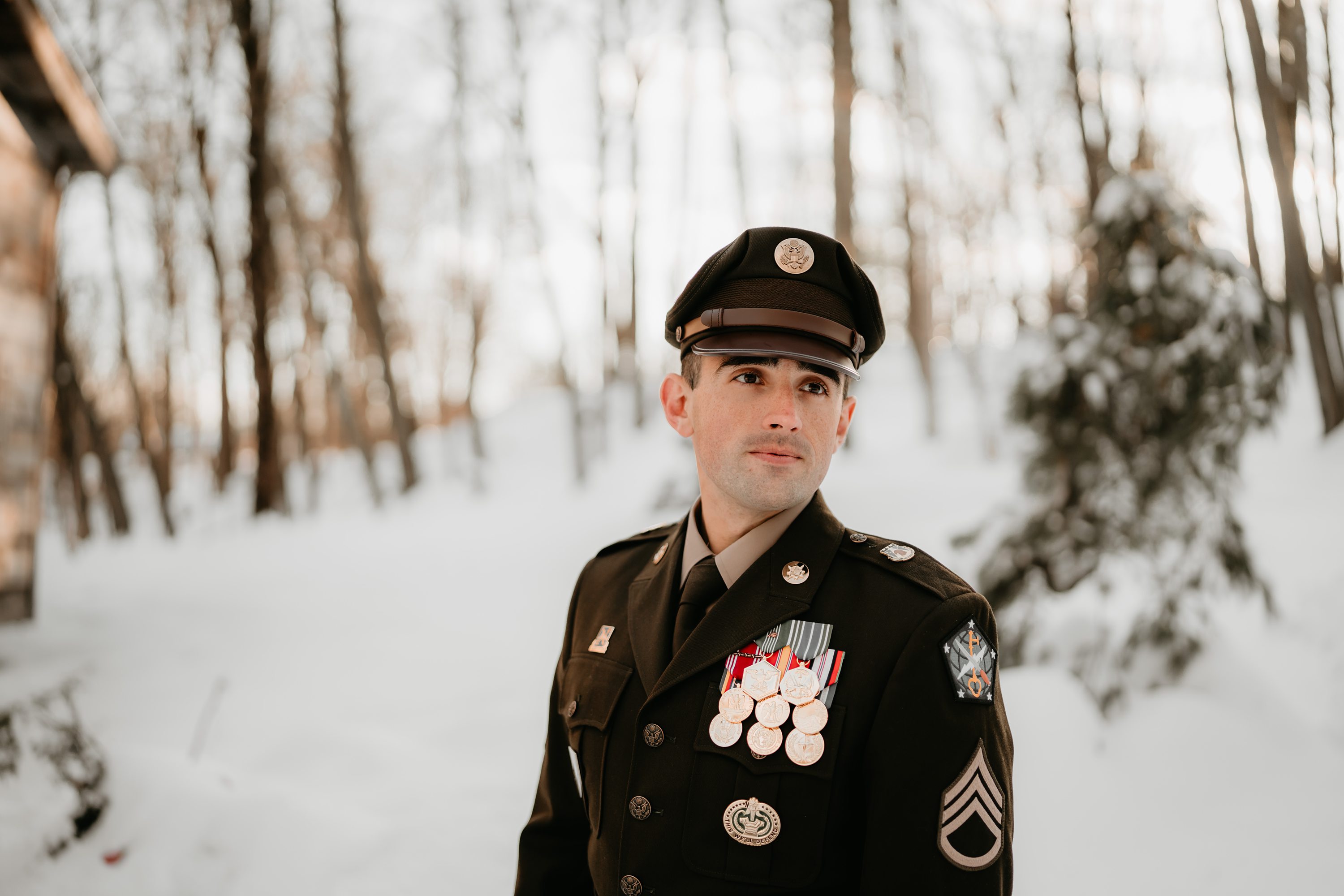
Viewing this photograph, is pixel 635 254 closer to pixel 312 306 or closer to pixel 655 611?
pixel 312 306

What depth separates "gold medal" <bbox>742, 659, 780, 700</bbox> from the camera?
62.5 inches

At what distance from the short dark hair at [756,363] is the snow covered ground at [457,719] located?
2.77 meters

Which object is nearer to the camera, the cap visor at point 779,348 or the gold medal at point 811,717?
the gold medal at point 811,717

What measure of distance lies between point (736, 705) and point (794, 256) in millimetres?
969

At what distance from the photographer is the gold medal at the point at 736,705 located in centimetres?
157

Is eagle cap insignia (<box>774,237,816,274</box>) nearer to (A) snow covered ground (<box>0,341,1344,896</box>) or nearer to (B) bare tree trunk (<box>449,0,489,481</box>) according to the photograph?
(A) snow covered ground (<box>0,341,1344,896</box>)

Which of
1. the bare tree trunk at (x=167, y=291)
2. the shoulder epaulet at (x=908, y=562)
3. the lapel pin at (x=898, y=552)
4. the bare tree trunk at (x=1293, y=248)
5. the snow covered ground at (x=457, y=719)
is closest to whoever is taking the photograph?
the shoulder epaulet at (x=908, y=562)

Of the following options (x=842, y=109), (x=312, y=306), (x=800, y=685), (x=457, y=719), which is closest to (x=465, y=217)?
(x=312, y=306)

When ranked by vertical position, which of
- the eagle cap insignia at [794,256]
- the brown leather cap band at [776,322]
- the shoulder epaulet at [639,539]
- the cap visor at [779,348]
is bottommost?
the shoulder epaulet at [639,539]

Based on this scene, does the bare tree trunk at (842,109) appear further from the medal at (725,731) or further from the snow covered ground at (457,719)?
the medal at (725,731)

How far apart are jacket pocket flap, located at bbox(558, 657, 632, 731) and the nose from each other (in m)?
0.66

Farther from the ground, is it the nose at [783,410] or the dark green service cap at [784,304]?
the dark green service cap at [784,304]

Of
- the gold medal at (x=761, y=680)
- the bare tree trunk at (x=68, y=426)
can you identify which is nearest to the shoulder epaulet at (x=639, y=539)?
the gold medal at (x=761, y=680)

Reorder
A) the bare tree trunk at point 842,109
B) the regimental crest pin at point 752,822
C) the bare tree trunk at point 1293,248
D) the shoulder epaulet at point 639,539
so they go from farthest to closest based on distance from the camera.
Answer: the bare tree trunk at point 842,109
the bare tree trunk at point 1293,248
the shoulder epaulet at point 639,539
the regimental crest pin at point 752,822
